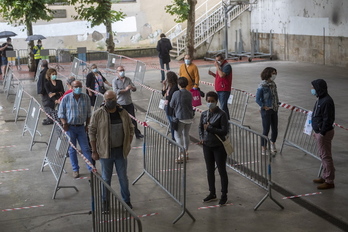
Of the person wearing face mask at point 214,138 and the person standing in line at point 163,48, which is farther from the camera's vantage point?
the person standing in line at point 163,48

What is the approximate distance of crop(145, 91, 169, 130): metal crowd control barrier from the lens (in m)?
14.5

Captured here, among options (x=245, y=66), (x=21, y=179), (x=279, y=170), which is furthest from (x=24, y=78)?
(x=279, y=170)

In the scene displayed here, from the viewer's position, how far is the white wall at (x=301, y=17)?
25.0m

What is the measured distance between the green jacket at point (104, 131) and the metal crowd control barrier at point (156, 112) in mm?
5682

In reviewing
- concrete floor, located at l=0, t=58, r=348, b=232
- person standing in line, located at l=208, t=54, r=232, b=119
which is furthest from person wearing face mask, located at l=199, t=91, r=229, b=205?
person standing in line, located at l=208, t=54, r=232, b=119

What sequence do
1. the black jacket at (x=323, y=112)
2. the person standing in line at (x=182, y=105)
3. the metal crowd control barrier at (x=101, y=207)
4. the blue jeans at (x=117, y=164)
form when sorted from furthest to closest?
1. the person standing in line at (x=182, y=105)
2. the black jacket at (x=323, y=112)
3. the blue jeans at (x=117, y=164)
4. the metal crowd control barrier at (x=101, y=207)

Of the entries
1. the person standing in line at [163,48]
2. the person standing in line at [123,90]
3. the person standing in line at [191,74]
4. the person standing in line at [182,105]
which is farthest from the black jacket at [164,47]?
the person standing in line at [182,105]

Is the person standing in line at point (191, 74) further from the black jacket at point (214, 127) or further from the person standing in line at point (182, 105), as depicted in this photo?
the black jacket at point (214, 127)

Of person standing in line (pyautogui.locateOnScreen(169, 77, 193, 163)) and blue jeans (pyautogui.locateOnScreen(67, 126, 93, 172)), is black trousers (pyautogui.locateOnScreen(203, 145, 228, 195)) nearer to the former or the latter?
person standing in line (pyautogui.locateOnScreen(169, 77, 193, 163))

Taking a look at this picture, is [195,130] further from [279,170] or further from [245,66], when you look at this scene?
[245,66]

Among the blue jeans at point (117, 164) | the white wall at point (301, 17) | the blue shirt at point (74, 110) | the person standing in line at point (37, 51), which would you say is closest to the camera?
the blue jeans at point (117, 164)

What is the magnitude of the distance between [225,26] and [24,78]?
1071 cm

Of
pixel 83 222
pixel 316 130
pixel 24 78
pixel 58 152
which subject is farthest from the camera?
pixel 24 78

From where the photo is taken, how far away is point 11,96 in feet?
69.5
